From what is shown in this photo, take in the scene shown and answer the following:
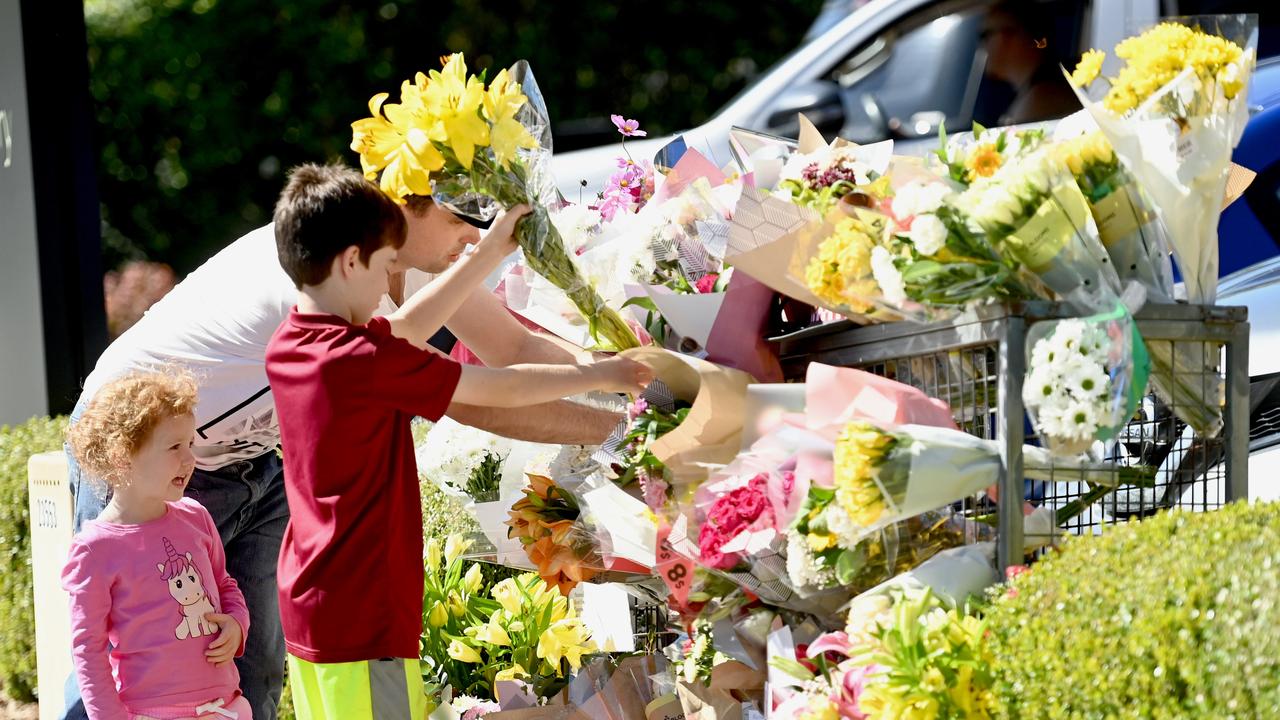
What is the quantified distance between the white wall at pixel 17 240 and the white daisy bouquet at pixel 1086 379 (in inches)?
190

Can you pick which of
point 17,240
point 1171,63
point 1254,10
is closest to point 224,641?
point 1171,63

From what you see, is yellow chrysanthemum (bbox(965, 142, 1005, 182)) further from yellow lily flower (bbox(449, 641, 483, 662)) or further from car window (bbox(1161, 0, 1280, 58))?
car window (bbox(1161, 0, 1280, 58))

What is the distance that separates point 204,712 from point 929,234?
1766mm

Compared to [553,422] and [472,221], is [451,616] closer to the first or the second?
[553,422]

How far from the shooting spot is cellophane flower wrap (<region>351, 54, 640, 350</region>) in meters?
2.28

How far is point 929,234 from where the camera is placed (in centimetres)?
200

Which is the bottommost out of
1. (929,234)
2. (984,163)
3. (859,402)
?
(859,402)

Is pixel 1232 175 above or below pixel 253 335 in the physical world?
above

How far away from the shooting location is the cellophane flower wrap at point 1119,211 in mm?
2100

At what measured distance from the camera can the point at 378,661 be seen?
2324mm

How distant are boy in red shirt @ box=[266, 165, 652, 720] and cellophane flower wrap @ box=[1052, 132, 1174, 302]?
767 mm

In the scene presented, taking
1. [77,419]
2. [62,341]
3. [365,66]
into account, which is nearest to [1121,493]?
[77,419]

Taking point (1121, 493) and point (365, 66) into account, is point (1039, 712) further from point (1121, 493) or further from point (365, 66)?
point (365, 66)

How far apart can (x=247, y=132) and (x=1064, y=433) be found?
35.9 ft
